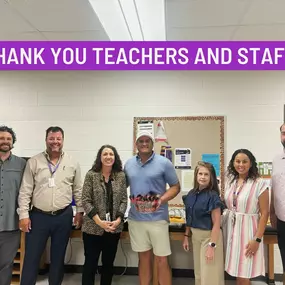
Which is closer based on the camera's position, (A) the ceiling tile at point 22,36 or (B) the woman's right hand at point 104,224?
(B) the woman's right hand at point 104,224

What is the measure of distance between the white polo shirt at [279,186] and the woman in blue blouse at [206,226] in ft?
1.38

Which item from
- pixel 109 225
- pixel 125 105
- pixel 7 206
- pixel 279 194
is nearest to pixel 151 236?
pixel 109 225

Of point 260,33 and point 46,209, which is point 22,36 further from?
point 260,33

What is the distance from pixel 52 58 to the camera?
315cm

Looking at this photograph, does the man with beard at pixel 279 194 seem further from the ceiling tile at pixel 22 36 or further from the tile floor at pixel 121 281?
the ceiling tile at pixel 22 36

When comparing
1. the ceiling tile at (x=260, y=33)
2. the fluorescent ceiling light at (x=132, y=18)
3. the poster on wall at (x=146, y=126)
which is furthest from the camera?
the poster on wall at (x=146, y=126)

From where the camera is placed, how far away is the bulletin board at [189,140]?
10.7ft

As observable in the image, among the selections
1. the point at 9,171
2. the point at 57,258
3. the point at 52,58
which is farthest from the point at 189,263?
the point at 52,58

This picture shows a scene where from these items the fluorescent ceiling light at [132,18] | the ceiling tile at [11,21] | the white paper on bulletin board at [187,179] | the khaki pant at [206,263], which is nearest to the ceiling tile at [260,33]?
the fluorescent ceiling light at [132,18]

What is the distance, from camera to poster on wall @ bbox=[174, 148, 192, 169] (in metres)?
3.30

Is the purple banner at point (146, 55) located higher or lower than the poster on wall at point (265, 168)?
higher

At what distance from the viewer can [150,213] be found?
7.64ft

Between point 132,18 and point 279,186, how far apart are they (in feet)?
6.08

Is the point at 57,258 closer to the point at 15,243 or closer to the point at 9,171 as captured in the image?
the point at 15,243
